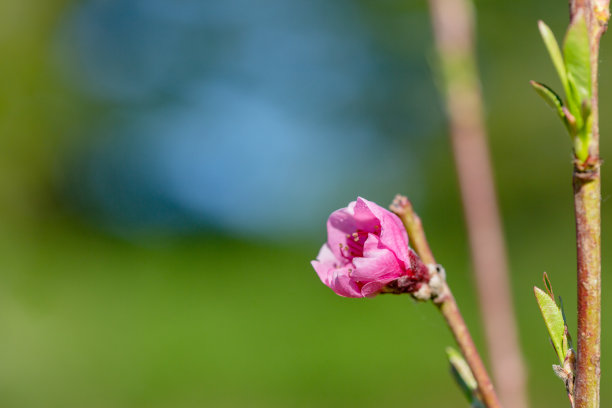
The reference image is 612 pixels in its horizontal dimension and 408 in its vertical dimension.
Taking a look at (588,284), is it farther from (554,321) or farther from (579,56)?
(579,56)

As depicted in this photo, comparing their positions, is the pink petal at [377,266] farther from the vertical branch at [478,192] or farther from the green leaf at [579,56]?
the vertical branch at [478,192]

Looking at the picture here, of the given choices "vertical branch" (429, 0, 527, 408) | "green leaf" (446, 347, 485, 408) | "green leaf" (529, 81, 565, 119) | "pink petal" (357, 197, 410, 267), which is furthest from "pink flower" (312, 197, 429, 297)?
"vertical branch" (429, 0, 527, 408)

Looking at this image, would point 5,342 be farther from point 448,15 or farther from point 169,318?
point 448,15

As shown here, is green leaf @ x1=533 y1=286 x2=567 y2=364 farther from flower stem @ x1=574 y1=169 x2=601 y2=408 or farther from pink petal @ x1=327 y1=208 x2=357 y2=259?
pink petal @ x1=327 y1=208 x2=357 y2=259

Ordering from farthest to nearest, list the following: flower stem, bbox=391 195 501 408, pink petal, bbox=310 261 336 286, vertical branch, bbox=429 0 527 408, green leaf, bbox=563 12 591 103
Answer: vertical branch, bbox=429 0 527 408 → pink petal, bbox=310 261 336 286 → flower stem, bbox=391 195 501 408 → green leaf, bbox=563 12 591 103

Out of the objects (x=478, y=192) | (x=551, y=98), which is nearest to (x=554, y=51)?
(x=551, y=98)

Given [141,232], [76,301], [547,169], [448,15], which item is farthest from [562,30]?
[448,15]
